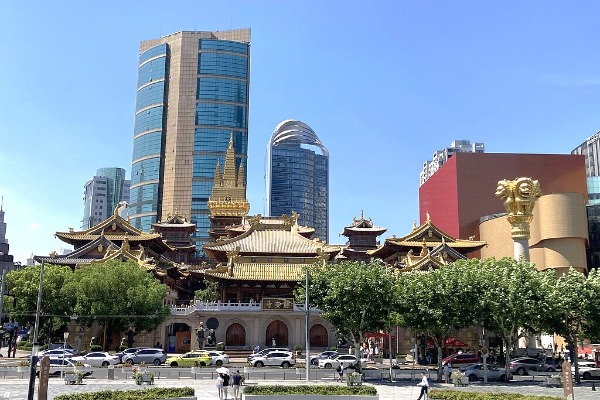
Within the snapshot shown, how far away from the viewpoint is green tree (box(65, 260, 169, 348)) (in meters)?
52.5

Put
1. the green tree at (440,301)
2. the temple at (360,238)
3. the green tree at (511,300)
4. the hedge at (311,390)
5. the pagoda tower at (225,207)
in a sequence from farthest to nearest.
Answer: the pagoda tower at (225,207) < the temple at (360,238) < the green tree at (440,301) < the green tree at (511,300) < the hedge at (311,390)

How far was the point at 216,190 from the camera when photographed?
12075 centimetres

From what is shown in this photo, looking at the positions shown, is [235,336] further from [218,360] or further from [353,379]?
[353,379]

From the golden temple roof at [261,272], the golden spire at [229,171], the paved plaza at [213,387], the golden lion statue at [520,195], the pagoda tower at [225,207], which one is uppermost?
the golden spire at [229,171]

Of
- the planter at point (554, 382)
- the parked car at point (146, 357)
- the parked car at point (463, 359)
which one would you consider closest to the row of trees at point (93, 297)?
the parked car at point (146, 357)

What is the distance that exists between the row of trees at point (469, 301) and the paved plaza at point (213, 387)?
331 centimetres

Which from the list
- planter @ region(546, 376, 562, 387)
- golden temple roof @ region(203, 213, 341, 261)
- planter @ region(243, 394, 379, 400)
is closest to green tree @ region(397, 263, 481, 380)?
planter @ region(546, 376, 562, 387)

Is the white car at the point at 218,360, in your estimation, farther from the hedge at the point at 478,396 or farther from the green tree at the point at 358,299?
the hedge at the point at 478,396

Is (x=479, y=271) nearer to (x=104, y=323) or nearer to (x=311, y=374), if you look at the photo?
(x=311, y=374)

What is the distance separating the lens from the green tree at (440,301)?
39969 mm

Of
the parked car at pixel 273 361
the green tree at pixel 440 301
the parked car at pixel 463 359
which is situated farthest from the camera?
the parked car at pixel 463 359

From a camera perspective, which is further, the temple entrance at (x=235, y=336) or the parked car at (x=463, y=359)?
the temple entrance at (x=235, y=336)

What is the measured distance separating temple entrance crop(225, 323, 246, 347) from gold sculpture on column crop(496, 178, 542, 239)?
2813cm

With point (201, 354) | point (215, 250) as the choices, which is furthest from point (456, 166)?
point (201, 354)
